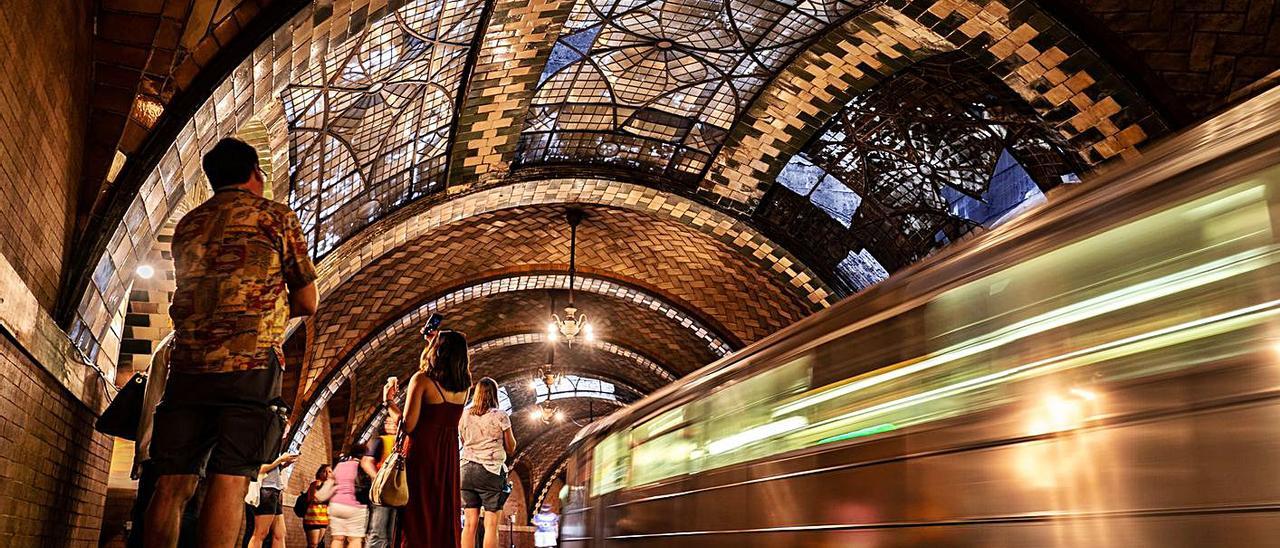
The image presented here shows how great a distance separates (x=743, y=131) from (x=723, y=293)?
3.93 m

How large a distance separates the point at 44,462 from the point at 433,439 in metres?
1.64

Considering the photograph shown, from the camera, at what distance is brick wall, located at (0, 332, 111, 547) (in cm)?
363

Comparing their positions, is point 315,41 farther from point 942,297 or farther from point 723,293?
point 723,293

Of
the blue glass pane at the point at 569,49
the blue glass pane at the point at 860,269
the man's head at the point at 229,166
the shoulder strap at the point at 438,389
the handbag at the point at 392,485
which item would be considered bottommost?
the handbag at the point at 392,485

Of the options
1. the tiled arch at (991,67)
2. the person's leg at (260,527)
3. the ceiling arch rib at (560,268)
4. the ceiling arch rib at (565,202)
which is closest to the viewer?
the tiled arch at (991,67)

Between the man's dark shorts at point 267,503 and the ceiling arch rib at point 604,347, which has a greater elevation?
the ceiling arch rib at point 604,347

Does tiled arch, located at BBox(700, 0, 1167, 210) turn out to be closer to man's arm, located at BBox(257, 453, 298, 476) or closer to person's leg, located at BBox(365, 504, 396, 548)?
person's leg, located at BBox(365, 504, 396, 548)

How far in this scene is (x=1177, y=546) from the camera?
1738mm

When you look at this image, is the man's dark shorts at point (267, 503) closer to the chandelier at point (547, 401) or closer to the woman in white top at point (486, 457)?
the woman in white top at point (486, 457)

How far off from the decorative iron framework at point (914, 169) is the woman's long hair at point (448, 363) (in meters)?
5.17

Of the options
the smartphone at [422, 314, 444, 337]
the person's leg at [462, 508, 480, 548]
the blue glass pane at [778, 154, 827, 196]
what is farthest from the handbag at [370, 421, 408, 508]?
the blue glass pane at [778, 154, 827, 196]

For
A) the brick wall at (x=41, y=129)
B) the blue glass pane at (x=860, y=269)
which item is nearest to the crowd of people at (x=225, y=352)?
the brick wall at (x=41, y=129)

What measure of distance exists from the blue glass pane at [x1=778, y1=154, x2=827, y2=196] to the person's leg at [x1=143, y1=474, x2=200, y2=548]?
8317 millimetres

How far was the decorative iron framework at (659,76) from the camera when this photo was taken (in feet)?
28.6
